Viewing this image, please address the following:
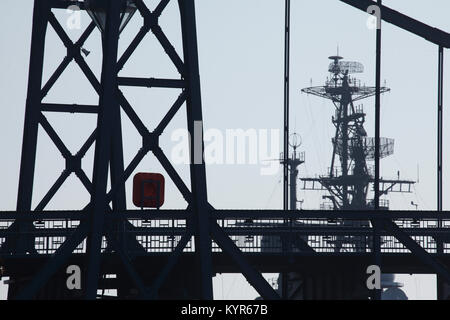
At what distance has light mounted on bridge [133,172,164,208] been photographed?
1271 inches

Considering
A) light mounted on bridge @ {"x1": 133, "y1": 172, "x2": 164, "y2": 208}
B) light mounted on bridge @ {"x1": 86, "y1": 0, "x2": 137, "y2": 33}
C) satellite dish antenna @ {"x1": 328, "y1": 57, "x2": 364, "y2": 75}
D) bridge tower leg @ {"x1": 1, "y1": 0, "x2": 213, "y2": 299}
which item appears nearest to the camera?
bridge tower leg @ {"x1": 1, "y1": 0, "x2": 213, "y2": 299}

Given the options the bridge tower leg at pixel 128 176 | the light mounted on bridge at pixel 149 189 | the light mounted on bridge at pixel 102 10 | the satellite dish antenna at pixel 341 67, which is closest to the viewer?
the bridge tower leg at pixel 128 176

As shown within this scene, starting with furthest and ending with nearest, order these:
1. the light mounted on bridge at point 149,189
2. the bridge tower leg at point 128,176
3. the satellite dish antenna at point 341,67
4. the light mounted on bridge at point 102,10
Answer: the satellite dish antenna at point 341,67
the light mounted on bridge at point 102,10
the light mounted on bridge at point 149,189
the bridge tower leg at point 128,176

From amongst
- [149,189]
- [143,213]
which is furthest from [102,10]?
[143,213]

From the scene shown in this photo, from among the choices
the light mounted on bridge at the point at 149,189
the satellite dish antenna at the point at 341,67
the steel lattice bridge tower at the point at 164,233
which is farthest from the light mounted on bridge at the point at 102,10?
the satellite dish antenna at the point at 341,67

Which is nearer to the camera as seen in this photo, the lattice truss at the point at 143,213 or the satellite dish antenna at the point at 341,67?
the lattice truss at the point at 143,213

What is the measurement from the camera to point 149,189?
32375mm

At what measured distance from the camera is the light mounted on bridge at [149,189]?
3228 cm

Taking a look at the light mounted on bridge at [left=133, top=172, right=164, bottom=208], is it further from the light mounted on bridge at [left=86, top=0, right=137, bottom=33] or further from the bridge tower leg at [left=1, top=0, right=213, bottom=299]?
the light mounted on bridge at [left=86, top=0, right=137, bottom=33]

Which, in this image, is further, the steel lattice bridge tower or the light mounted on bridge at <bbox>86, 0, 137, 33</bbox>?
the light mounted on bridge at <bbox>86, 0, 137, 33</bbox>

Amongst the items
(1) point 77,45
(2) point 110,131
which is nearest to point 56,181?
(1) point 77,45

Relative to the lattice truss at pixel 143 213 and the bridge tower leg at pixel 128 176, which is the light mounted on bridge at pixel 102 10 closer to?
the bridge tower leg at pixel 128 176

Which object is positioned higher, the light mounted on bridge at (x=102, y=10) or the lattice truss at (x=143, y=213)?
the light mounted on bridge at (x=102, y=10)

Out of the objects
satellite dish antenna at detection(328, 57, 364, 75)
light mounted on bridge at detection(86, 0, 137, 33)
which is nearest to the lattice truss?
light mounted on bridge at detection(86, 0, 137, 33)
